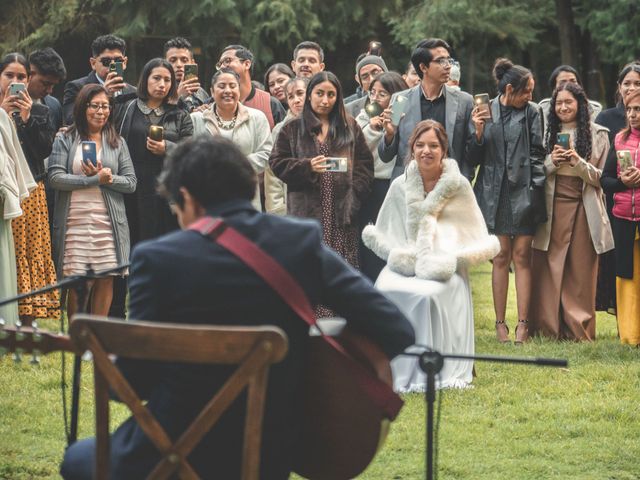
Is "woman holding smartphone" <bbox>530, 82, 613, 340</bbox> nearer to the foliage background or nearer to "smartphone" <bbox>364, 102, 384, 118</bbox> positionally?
"smartphone" <bbox>364, 102, 384, 118</bbox>

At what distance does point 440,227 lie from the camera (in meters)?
8.35

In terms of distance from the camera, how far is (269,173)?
10.1m

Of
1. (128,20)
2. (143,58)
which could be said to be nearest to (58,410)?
(128,20)

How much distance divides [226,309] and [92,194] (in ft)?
18.4

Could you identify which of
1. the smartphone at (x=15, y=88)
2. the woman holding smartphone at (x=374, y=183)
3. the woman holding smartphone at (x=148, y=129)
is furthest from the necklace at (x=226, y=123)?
the smartphone at (x=15, y=88)

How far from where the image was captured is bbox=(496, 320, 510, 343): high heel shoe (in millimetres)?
9797

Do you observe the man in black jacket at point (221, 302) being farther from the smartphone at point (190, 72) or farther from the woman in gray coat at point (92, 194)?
the smartphone at point (190, 72)

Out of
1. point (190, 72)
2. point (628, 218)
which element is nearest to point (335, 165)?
point (190, 72)

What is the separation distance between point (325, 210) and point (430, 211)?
1.21m

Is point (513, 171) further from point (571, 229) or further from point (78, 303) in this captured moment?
point (78, 303)

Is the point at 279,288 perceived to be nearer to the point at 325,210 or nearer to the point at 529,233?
the point at 325,210

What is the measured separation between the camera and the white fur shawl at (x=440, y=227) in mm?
8211

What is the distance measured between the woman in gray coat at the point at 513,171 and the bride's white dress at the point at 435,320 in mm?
1658

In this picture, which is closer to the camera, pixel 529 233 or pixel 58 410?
pixel 58 410
